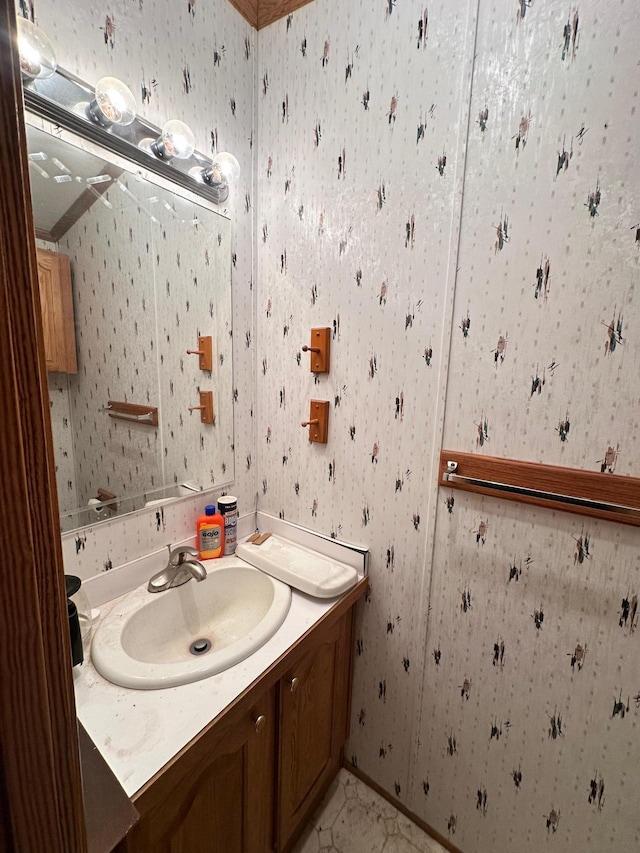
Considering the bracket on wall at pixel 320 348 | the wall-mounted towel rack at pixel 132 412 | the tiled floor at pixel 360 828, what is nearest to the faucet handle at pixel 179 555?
the wall-mounted towel rack at pixel 132 412

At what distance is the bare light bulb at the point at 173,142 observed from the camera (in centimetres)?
97

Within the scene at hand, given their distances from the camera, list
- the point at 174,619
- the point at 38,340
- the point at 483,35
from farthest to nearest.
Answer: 1. the point at 174,619
2. the point at 483,35
3. the point at 38,340

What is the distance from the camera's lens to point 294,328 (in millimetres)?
1241

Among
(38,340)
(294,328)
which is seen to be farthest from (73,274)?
(38,340)

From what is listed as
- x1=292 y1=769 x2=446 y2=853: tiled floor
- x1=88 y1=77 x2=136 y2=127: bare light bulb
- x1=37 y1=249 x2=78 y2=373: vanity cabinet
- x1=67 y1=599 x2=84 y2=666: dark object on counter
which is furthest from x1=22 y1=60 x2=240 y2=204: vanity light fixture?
x1=292 y1=769 x2=446 y2=853: tiled floor

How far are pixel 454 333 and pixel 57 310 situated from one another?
982 mm

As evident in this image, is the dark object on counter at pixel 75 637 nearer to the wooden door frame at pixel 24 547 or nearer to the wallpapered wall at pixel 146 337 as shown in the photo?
the wallpapered wall at pixel 146 337

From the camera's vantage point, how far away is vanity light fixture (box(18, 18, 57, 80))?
707mm

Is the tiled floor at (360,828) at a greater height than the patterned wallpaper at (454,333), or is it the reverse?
the patterned wallpaper at (454,333)

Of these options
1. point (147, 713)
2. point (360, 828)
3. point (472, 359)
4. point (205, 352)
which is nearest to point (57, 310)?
point (205, 352)

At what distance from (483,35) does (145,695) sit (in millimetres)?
1637

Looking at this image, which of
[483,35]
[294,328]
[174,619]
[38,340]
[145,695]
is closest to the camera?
→ [38,340]

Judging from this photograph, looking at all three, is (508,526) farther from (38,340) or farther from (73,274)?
(73,274)

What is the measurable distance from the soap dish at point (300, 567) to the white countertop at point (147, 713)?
0.22m
